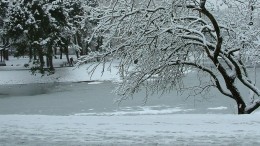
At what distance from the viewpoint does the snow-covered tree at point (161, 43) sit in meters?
13.2

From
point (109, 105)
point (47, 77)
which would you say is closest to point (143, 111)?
point (109, 105)

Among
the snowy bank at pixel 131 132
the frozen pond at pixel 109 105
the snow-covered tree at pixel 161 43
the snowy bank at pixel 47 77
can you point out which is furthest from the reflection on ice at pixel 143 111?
the snowy bank at pixel 47 77

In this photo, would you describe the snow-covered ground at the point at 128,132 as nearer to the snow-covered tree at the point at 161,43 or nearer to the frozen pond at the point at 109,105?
the snow-covered tree at the point at 161,43

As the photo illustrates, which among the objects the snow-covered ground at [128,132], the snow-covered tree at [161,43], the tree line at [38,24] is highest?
the tree line at [38,24]

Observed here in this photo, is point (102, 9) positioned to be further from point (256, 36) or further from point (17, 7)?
point (17, 7)

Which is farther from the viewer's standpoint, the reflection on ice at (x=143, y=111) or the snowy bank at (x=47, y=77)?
the snowy bank at (x=47, y=77)

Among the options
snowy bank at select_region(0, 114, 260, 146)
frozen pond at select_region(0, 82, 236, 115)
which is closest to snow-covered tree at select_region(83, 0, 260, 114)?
frozen pond at select_region(0, 82, 236, 115)

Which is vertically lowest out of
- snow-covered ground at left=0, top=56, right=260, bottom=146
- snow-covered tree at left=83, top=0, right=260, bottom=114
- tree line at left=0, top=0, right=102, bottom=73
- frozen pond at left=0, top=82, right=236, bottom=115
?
frozen pond at left=0, top=82, right=236, bottom=115

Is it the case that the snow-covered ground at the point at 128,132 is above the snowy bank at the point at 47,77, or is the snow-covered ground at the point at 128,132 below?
above

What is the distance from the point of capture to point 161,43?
46.1ft

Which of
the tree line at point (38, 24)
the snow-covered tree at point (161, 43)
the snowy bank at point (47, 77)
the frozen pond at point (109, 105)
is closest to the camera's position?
the snow-covered tree at point (161, 43)

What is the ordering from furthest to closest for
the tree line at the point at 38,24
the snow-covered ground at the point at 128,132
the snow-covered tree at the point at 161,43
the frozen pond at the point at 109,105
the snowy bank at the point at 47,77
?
the snowy bank at the point at 47,77 < the tree line at the point at 38,24 < the frozen pond at the point at 109,105 < the snow-covered tree at the point at 161,43 < the snow-covered ground at the point at 128,132

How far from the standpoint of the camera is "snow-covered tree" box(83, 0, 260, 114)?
13.2 meters

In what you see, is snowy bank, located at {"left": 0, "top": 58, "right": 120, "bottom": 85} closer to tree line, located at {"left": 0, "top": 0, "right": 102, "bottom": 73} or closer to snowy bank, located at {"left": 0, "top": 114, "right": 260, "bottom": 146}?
tree line, located at {"left": 0, "top": 0, "right": 102, "bottom": 73}
